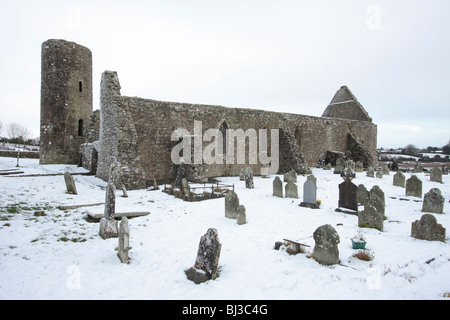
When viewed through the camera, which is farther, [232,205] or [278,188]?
[278,188]

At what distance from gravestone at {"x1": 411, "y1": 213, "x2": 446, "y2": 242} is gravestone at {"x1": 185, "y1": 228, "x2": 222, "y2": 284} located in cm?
470

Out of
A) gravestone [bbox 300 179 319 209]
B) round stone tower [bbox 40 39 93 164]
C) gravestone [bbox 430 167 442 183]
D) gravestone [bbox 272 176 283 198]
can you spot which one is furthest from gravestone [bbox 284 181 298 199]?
round stone tower [bbox 40 39 93 164]

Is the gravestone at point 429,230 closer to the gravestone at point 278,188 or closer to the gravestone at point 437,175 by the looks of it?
the gravestone at point 278,188

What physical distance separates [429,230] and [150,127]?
12.0 meters

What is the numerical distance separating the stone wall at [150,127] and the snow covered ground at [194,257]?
3.68 meters

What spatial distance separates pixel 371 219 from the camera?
277 inches

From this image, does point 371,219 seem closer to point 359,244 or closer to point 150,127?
point 359,244

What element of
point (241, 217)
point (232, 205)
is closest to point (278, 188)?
point (232, 205)

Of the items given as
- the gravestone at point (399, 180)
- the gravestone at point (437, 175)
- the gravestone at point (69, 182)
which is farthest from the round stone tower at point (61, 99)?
the gravestone at point (437, 175)

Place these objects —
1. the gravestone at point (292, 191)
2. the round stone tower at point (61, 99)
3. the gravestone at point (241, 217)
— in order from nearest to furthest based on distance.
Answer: the gravestone at point (241, 217) < the gravestone at point (292, 191) < the round stone tower at point (61, 99)

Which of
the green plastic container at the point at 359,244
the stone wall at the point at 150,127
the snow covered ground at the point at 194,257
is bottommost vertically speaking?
the snow covered ground at the point at 194,257

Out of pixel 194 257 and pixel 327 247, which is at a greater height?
pixel 327 247

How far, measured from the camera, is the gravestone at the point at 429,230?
19.6 feet
